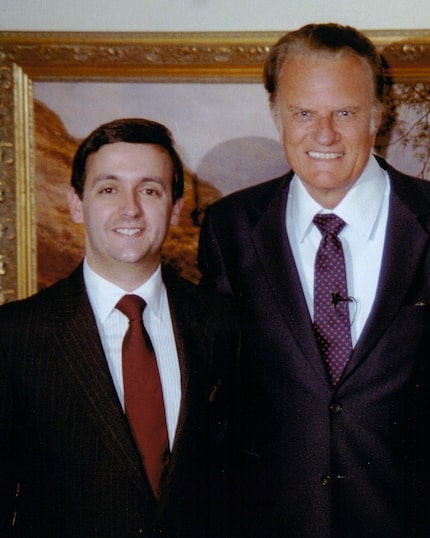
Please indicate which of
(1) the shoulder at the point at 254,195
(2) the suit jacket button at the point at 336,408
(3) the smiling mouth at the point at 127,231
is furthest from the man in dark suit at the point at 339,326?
(3) the smiling mouth at the point at 127,231

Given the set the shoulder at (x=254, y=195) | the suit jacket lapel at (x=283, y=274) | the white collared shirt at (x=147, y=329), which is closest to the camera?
the white collared shirt at (x=147, y=329)

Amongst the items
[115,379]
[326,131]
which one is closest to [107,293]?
[115,379]

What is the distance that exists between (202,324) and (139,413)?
272 mm

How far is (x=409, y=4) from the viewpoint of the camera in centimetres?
194

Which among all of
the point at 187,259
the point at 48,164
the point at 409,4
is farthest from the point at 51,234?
the point at 409,4

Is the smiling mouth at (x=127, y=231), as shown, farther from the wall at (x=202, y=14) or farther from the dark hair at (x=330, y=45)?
the wall at (x=202, y=14)

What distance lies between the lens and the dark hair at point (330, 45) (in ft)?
5.52

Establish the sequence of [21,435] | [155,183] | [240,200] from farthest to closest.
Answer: [240,200] < [155,183] < [21,435]

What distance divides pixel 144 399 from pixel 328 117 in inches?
31.2

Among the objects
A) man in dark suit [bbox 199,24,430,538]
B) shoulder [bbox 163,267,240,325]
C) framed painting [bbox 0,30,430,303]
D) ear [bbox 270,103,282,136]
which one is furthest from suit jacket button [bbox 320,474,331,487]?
ear [bbox 270,103,282,136]

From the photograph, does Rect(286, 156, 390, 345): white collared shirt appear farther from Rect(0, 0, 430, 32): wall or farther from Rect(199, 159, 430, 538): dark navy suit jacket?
Rect(0, 0, 430, 32): wall

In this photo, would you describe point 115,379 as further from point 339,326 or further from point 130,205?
point 339,326

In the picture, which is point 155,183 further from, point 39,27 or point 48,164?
point 39,27

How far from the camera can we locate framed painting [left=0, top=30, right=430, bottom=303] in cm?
194
